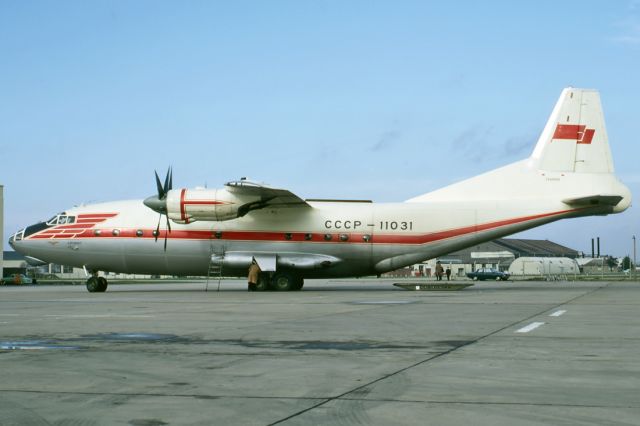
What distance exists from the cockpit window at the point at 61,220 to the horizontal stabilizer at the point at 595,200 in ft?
85.5

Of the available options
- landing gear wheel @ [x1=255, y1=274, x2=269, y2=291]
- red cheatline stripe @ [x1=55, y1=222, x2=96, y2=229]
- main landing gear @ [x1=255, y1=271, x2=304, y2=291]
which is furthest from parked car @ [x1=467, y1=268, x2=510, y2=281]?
red cheatline stripe @ [x1=55, y1=222, x2=96, y2=229]

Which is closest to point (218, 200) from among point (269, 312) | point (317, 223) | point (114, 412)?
point (317, 223)

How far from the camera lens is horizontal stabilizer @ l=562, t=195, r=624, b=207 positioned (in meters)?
35.3

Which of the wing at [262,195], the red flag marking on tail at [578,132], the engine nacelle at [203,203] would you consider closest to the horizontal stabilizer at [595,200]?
the red flag marking on tail at [578,132]

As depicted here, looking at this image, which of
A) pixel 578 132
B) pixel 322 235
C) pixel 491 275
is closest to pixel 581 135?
pixel 578 132

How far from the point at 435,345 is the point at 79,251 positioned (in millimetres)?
30675

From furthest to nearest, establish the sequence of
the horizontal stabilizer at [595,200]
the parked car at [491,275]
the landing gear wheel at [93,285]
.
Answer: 1. the parked car at [491,275]
2. the landing gear wheel at [93,285]
3. the horizontal stabilizer at [595,200]

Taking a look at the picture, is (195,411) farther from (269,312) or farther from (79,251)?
(79,251)

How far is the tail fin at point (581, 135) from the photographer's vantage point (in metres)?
37.0

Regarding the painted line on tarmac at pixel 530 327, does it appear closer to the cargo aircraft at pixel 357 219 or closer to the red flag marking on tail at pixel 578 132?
the cargo aircraft at pixel 357 219

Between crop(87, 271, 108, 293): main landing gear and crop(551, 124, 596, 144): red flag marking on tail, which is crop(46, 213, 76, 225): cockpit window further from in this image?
crop(551, 124, 596, 144): red flag marking on tail

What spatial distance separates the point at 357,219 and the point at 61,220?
1634cm

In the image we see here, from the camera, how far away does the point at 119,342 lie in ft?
42.6

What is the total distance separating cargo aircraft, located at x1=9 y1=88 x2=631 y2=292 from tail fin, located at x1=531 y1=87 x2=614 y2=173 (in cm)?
5
